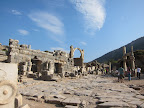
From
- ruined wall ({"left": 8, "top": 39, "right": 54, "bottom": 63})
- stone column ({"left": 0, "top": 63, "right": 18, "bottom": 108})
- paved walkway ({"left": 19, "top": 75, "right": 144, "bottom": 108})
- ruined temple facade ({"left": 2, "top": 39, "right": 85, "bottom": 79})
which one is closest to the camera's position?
stone column ({"left": 0, "top": 63, "right": 18, "bottom": 108})

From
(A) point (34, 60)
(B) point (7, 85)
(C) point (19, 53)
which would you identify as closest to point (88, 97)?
(B) point (7, 85)

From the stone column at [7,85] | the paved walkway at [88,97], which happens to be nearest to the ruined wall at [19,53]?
the paved walkway at [88,97]

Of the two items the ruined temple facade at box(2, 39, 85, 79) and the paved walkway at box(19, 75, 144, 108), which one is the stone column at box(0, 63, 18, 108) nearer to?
the paved walkway at box(19, 75, 144, 108)

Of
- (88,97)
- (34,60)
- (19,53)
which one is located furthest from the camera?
(34,60)

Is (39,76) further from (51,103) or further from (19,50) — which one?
(51,103)

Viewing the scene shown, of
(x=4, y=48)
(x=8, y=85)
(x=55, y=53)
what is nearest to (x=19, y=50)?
(x=4, y=48)

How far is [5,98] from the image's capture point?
8.17 ft

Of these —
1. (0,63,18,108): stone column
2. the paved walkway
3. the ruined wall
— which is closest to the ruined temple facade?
the ruined wall

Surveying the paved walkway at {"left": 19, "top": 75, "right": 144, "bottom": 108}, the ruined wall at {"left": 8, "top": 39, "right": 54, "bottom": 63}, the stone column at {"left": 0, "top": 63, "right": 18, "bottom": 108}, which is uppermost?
the ruined wall at {"left": 8, "top": 39, "right": 54, "bottom": 63}

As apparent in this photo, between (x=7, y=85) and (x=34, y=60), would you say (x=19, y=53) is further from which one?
(x=7, y=85)

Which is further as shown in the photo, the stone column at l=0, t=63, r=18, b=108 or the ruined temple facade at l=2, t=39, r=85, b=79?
the ruined temple facade at l=2, t=39, r=85, b=79

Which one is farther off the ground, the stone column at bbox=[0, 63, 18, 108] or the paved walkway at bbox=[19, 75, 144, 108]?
the stone column at bbox=[0, 63, 18, 108]

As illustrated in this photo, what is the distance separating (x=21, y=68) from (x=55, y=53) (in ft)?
24.0

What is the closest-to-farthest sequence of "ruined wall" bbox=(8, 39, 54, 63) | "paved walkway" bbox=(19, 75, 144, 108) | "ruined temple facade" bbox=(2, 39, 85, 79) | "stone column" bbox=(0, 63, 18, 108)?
1. "stone column" bbox=(0, 63, 18, 108)
2. "paved walkway" bbox=(19, 75, 144, 108)
3. "ruined temple facade" bbox=(2, 39, 85, 79)
4. "ruined wall" bbox=(8, 39, 54, 63)
